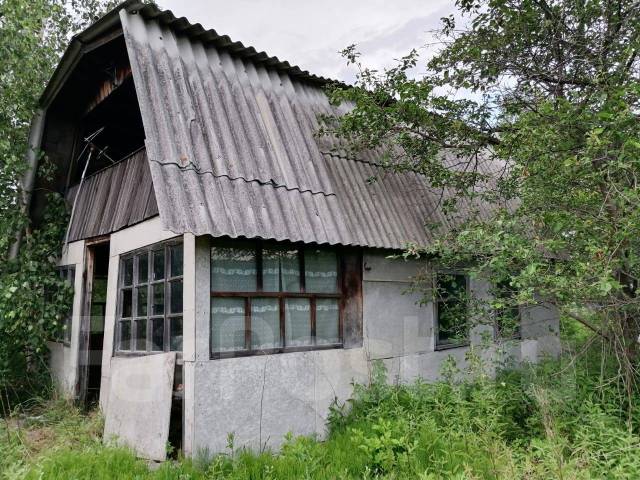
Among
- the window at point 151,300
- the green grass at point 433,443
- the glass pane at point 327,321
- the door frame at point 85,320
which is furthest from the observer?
the door frame at point 85,320

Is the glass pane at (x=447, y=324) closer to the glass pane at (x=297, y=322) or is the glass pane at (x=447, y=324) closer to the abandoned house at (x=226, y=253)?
the abandoned house at (x=226, y=253)

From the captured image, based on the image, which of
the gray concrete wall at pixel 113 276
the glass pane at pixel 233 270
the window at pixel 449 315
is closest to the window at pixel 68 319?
the gray concrete wall at pixel 113 276

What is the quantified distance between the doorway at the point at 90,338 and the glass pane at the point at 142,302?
4.67 feet

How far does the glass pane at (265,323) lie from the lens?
17.7ft

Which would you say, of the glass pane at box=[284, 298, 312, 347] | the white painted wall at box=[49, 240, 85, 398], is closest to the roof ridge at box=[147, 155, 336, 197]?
the glass pane at box=[284, 298, 312, 347]

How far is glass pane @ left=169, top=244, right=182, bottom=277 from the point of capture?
17.9ft

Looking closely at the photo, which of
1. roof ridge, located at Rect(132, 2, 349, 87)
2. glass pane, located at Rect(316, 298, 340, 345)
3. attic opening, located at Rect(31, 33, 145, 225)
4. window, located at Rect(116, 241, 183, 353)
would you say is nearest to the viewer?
window, located at Rect(116, 241, 183, 353)

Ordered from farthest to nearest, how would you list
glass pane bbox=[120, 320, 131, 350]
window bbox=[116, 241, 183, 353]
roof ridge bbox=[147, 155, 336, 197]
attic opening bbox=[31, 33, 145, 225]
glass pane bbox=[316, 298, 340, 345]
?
1. attic opening bbox=[31, 33, 145, 225]
2. glass pane bbox=[120, 320, 131, 350]
3. glass pane bbox=[316, 298, 340, 345]
4. window bbox=[116, 241, 183, 353]
5. roof ridge bbox=[147, 155, 336, 197]

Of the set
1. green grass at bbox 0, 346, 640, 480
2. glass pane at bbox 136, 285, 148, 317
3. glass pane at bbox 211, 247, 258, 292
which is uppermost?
glass pane at bbox 211, 247, 258, 292

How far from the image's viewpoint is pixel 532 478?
3879 millimetres

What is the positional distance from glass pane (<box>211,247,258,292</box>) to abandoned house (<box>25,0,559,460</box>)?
0.02 meters

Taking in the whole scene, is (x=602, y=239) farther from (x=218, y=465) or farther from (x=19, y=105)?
(x=19, y=105)

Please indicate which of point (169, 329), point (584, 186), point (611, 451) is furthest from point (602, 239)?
point (169, 329)

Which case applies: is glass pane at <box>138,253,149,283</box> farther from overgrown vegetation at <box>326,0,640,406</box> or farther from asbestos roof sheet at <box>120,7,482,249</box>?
overgrown vegetation at <box>326,0,640,406</box>
